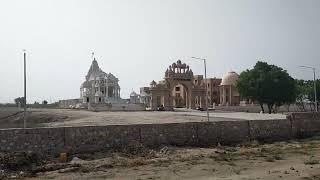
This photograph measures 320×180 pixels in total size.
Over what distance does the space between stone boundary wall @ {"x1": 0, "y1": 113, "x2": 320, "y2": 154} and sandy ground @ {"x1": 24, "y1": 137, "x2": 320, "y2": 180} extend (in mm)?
1258

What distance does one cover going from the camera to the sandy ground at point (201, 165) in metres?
20.0

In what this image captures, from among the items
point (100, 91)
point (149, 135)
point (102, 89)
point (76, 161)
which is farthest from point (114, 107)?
point (76, 161)

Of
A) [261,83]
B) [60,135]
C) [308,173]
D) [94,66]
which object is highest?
[94,66]

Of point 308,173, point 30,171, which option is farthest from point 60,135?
point 308,173

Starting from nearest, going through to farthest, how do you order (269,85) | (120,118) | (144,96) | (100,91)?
(120,118), (269,85), (100,91), (144,96)

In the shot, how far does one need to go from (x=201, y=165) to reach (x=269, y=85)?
4660cm

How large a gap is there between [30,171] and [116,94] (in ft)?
259

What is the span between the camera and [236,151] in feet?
91.1

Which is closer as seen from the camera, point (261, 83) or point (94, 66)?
point (261, 83)

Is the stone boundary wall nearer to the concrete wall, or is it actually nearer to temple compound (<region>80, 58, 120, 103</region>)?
the concrete wall

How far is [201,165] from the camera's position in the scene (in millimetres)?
22719

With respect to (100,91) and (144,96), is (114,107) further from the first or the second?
(144,96)

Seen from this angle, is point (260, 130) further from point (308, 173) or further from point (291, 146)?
point (308, 173)

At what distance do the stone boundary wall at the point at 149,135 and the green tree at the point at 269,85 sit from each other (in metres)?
29.9
